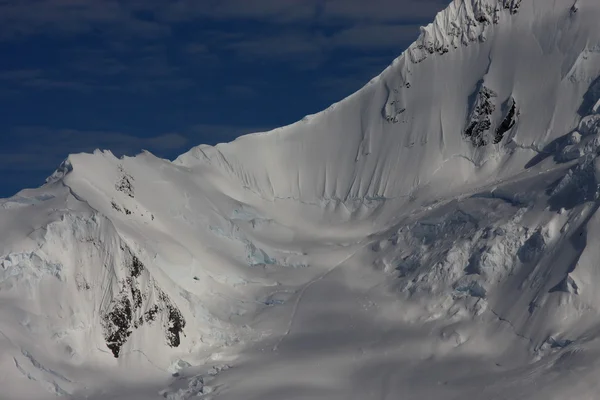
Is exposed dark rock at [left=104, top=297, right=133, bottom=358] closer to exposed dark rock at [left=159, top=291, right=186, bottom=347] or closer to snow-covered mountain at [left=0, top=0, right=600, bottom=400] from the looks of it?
snow-covered mountain at [left=0, top=0, right=600, bottom=400]

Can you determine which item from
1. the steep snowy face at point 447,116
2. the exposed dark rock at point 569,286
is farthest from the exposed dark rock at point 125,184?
the exposed dark rock at point 569,286

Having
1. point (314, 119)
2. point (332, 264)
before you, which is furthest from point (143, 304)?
point (314, 119)

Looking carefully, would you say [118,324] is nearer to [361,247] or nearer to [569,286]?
[361,247]

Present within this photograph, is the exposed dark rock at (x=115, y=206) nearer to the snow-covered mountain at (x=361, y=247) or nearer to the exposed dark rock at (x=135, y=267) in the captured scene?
the snow-covered mountain at (x=361, y=247)

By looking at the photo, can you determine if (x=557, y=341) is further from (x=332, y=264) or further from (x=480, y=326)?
(x=332, y=264)

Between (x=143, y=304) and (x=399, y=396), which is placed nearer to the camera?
(x=399, y=396)

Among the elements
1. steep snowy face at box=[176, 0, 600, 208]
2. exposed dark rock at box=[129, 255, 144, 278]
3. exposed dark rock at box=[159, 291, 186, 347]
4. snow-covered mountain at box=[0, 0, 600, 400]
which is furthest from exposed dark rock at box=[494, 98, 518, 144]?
exposed dark rock at box=[129, 255, 144, 278]
